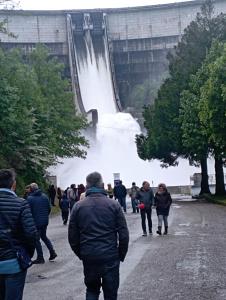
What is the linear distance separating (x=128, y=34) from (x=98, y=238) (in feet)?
308

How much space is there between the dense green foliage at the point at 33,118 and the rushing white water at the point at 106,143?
20.4 metres

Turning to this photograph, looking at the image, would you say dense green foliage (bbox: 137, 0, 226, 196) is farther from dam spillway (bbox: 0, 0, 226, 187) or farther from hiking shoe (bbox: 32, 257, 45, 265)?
dam spillway (bbox: 0, 0, 226, 187)

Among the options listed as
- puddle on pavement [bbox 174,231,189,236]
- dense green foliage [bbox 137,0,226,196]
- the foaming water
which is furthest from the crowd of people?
the foaming water

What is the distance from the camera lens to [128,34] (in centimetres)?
9825

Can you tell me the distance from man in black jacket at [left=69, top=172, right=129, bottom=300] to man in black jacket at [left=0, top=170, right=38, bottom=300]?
0.63 m

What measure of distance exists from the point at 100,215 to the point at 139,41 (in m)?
93.6

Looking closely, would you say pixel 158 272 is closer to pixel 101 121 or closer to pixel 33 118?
pixel 33 118

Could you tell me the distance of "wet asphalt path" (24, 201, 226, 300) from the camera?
8.76 m

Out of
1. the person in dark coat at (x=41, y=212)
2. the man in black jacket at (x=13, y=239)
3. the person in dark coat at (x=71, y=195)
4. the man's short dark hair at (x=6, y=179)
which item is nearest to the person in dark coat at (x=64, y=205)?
the person in dark coat at (x=71, y=195)

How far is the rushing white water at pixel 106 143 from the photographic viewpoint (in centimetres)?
7112

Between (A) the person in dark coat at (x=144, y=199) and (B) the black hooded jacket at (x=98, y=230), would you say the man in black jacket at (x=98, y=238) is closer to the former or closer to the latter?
(B) the black hooded jacket at (x=98, y=230)

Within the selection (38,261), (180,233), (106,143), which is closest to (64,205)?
(180,233)

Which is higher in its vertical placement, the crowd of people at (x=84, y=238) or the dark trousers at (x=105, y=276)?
the crowd of people at (x=84, y=238)

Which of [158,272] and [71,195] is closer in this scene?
[158,272]
